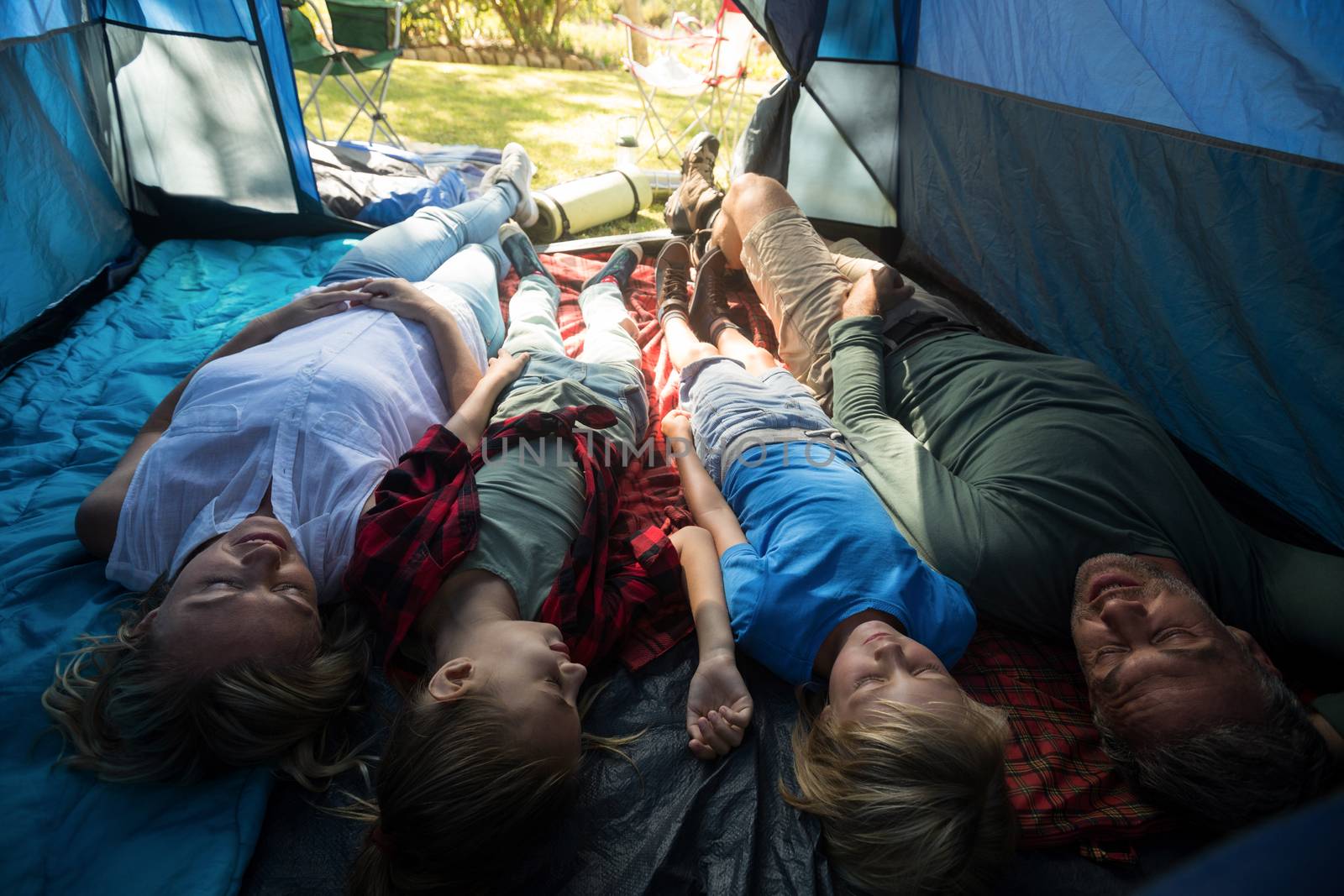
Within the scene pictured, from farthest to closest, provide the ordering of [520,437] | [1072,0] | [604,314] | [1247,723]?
1. [604,314]
2. [1072,0]
3. [520,437]
4. [1247,723]

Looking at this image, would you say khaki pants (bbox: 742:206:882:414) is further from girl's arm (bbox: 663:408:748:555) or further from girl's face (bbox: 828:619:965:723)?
girl's face (bbox: 828:619:965:723)

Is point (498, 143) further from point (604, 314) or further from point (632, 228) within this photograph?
point (604, 314)

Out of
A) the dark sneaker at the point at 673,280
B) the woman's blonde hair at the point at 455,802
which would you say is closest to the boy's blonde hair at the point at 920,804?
the woman's blonde hair at the point at 455,802

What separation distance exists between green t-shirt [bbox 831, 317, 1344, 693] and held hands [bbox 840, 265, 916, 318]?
25.0 inches

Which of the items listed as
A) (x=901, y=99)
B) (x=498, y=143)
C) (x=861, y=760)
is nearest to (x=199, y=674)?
(x=861, y=760)

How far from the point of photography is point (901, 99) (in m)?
3.43

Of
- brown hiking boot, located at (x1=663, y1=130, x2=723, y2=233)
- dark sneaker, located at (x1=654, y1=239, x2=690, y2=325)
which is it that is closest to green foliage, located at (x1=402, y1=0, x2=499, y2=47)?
brown hiking boot, located at (x1=663, y1=130, x2=723, y2=233)

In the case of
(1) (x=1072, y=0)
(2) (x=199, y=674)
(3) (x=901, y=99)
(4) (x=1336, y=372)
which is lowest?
(2) (x=199, y=674)

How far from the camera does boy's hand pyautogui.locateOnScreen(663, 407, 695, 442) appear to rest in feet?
7.40

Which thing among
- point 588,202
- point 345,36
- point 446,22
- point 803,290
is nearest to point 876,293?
point 803,290

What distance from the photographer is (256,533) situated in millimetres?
1526

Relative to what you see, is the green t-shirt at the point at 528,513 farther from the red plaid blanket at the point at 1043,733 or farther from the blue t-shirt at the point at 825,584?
the blue t-shirt at the point at 825,584

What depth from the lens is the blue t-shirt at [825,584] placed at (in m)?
1.58

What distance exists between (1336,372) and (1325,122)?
1.88ft
